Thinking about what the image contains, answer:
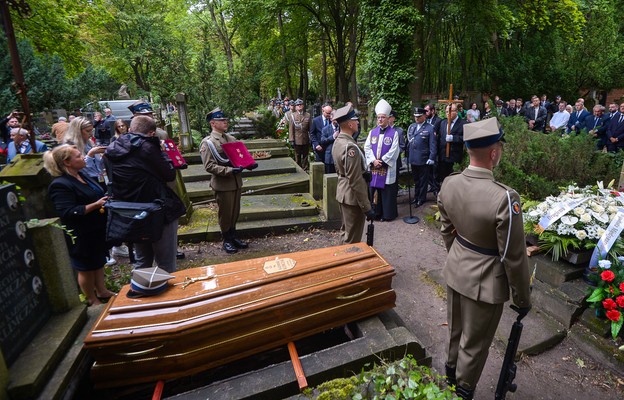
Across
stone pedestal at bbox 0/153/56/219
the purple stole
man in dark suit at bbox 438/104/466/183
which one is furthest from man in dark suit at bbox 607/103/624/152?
stone pedestal at bbox 0/153/56/219

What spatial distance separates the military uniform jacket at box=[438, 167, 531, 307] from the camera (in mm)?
2385

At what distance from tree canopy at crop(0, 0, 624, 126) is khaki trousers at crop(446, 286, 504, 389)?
328 inches

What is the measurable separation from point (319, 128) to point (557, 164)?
5.26 metres

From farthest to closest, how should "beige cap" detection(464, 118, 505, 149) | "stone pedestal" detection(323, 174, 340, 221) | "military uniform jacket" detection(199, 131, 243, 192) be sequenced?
"stone pedestal" detection(323, 174, 340, 221)
"military uniform jacket" detection(199, 131, 243, 192)
"beige cap" detection(464, 118, 505, 149)

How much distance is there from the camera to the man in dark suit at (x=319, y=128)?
8916 millimetres

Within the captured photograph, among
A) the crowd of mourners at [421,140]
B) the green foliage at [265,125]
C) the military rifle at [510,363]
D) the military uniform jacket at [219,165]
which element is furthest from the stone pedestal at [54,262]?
the green foliage at [265,125]

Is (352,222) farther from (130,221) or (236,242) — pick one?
(130,221)

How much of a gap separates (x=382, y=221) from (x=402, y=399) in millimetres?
5469

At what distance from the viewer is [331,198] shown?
6.70 m

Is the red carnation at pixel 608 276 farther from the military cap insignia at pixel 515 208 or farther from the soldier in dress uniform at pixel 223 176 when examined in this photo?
the soldier in dress uniform at pixel 223 176

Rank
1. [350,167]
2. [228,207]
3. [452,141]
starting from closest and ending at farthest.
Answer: [350,167] → [228,207] → [452,141]

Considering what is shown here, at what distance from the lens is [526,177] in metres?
5.93

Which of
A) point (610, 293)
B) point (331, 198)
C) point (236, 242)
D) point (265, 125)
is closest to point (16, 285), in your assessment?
point (236, 242)

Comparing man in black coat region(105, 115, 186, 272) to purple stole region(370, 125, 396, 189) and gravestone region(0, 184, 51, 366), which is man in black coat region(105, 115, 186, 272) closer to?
gravestone region(0, 184, 51, 366)
